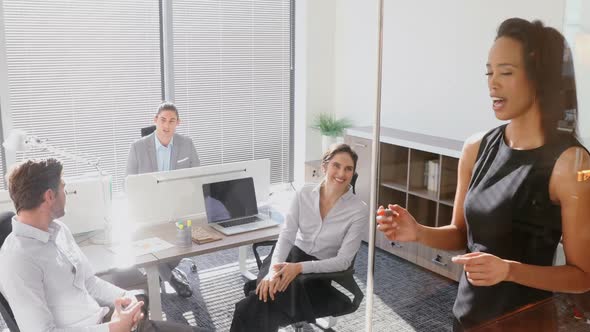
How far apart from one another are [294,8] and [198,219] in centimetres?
297

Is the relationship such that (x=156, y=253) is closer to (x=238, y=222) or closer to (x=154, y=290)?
(x=154, y=290)

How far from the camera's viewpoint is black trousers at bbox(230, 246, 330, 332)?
2877 millimetres

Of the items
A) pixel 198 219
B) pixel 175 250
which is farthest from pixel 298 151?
pixel 175 250

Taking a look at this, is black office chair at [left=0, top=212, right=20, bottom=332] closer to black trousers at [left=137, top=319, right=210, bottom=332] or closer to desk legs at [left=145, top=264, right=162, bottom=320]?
black trousers at [left=137, top=319, right=210, bottom=332]

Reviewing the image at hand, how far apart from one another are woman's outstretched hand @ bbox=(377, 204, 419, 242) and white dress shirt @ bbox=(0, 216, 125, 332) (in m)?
1.35

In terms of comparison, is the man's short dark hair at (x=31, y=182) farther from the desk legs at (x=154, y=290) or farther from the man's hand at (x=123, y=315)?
the desk legs at (x=154, y=290)

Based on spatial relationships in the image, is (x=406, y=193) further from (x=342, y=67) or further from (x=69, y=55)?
(x=69, y=55)

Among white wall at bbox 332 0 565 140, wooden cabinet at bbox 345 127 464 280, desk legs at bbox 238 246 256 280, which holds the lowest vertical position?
desk legs at bbox 238 246 256 280

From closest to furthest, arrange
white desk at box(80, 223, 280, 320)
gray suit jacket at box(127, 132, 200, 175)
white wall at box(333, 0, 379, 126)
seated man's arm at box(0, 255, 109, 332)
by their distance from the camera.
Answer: seated man's arm at box(0, 255, 109, 332) < white desk at box(80, 223, 280, 320) < white wall at box(333, 0, 379, 126) < gray suit jacket at box(127, 132, 200, 175)

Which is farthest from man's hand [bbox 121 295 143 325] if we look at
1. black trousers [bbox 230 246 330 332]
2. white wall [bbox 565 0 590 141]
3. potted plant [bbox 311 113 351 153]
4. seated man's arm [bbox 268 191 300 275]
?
potted plant [bbox 311 113 351 153]

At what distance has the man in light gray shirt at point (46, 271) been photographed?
7.01ft

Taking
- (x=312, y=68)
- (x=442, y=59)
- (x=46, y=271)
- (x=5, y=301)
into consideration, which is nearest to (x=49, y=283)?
(x=46, y=271)

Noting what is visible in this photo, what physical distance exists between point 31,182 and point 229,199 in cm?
123

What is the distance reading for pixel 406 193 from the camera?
150 centimetres
